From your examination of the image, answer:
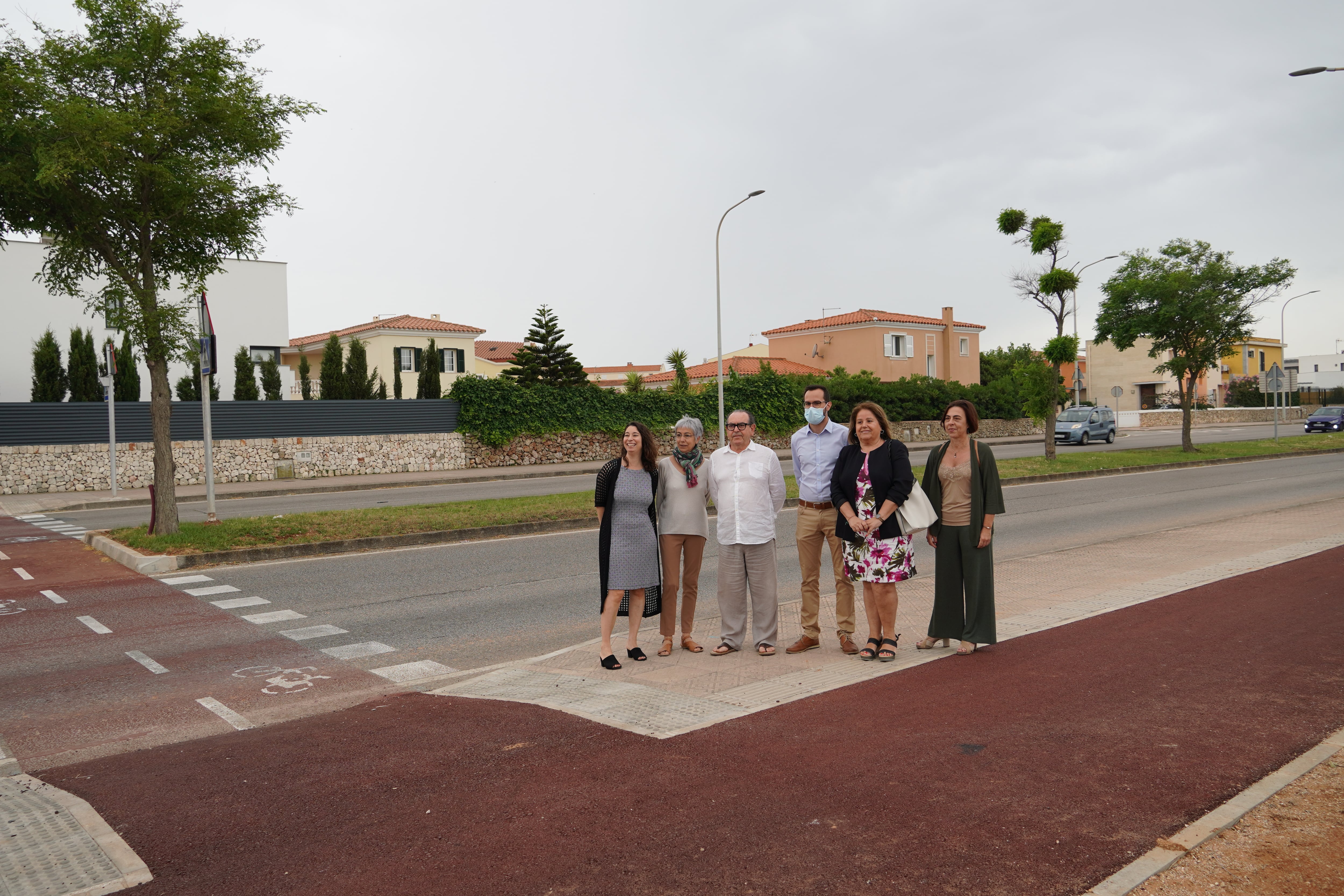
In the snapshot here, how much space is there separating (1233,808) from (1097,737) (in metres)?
0.95

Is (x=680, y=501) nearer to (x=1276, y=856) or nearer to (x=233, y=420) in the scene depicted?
(x=1276, y=856)

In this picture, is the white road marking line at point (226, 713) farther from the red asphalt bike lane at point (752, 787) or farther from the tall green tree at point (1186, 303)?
the tall green tree at point (1186, 303)

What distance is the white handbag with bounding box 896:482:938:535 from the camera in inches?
256

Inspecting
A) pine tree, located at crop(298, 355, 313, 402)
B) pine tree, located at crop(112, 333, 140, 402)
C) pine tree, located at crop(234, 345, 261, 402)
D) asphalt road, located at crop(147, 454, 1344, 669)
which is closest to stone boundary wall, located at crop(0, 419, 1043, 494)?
pine tree, located at crop(112, 333, 140, 402)

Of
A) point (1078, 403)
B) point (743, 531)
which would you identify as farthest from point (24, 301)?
point (1078, 403)

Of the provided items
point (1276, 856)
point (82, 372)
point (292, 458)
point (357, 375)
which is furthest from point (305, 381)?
point (1276, 856)

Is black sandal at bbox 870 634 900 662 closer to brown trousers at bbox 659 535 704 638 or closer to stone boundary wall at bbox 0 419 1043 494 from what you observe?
brown trousers at bbox 659 535 704 638

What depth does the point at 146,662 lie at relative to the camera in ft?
24.0

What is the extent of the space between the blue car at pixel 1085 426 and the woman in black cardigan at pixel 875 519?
1512 inches

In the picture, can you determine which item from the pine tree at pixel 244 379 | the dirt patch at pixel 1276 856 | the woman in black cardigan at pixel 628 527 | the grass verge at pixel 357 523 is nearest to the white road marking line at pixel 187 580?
the grass verge at pixel 357 523

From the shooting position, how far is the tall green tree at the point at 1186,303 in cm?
2855

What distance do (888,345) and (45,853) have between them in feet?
185

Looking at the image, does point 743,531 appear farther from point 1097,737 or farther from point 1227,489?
point 1227,489

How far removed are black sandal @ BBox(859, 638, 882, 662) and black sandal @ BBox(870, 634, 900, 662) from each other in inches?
0.9
